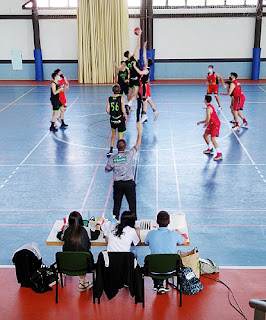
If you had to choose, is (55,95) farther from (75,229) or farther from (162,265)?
(162,265)

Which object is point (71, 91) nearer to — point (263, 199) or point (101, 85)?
point (101, 85)

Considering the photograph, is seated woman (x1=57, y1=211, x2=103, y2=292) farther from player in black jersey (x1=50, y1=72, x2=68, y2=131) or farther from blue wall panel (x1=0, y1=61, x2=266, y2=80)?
blue wall panel (x1=0, y1=61, x2=266, y2=80)

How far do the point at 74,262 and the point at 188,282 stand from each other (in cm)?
176

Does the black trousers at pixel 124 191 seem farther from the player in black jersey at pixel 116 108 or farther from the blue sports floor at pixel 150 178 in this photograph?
the player in black jersey at pixel 116 108

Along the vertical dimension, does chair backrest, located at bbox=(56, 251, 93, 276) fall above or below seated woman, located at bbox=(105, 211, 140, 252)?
below

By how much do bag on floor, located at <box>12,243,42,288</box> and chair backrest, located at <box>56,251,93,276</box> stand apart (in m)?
0.68

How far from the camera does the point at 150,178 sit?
1186 centimetres

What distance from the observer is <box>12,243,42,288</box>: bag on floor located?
6973mm

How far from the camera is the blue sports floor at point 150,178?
882cm

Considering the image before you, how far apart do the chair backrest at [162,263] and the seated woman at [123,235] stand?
0.46 meters

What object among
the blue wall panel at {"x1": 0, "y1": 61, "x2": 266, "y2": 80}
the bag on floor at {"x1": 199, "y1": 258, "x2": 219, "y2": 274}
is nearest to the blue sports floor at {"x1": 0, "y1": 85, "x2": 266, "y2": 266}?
the bag on floor at {"x1": 199, "y1": 258, "x2": 219, "y2": 274}

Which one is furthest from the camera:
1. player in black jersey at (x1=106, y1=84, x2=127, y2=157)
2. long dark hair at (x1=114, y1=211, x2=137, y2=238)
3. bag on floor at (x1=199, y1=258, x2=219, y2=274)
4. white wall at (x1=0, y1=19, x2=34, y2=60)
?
white wall at (x1=0, y1=19, x2=34, y2=60)

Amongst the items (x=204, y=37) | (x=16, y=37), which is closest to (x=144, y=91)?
(x=204, y=37)

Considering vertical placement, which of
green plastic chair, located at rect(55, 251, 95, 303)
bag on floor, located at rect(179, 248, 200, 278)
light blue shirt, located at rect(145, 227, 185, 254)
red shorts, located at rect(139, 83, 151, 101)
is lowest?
bag on floor, located at rect(179, 248, 200, 278)
